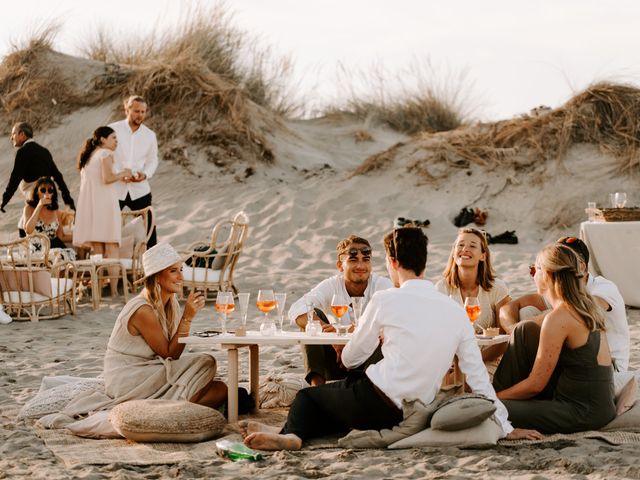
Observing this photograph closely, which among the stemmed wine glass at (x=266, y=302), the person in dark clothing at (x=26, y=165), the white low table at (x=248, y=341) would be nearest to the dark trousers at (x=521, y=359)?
the white low table at (x=248, y=341)

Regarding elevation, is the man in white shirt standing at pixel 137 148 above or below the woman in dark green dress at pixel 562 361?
above

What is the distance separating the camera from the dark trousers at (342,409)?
4375 millimetres

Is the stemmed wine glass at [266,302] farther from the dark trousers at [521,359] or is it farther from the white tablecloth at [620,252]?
the white tablecloth at [620,252]

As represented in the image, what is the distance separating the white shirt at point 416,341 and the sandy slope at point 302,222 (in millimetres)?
312

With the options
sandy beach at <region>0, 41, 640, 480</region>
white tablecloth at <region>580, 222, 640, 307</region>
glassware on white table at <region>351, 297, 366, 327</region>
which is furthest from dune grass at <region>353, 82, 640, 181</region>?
glassware on white table at <region>351, 297, 366, 327</region>

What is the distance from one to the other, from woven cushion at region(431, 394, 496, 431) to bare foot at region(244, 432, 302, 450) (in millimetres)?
665

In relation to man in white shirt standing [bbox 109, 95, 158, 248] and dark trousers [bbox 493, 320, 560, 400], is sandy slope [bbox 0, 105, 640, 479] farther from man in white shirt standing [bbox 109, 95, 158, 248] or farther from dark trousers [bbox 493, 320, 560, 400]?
man in white shirt standing [bbox 109, 95, 158, 248]

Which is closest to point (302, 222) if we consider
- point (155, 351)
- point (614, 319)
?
point (155, 351)

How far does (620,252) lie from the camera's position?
30.1ft

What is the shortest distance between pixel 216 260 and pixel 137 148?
223 cm

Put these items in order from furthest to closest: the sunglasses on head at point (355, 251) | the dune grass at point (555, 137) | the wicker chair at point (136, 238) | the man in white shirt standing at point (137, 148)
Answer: the dune grass at point (555, 137) < the man in white shirt standing at point (137, 148) < the wicker chair at point (136, 238) < the sunglasses on head at point (355, 251)

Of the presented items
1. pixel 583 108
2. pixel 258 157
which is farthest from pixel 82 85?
pixel 583 108

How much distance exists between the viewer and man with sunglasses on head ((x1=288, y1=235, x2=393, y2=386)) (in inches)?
212

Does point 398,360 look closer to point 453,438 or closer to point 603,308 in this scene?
point 453,438
